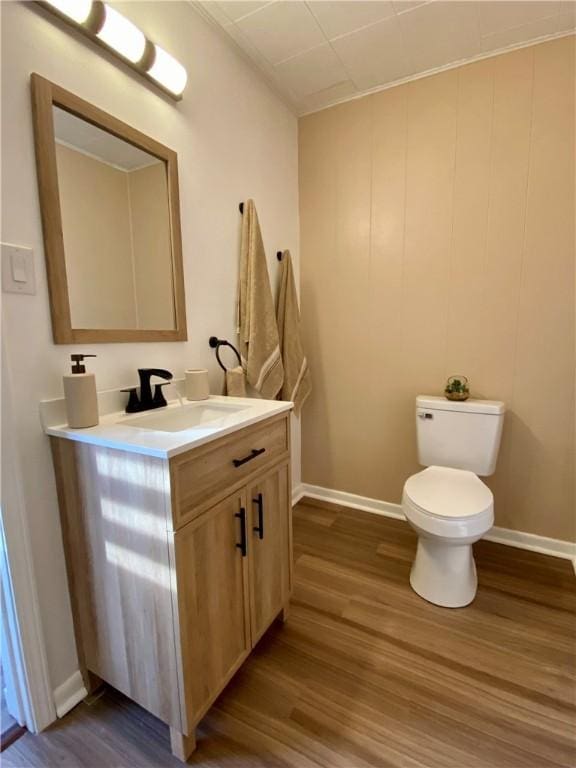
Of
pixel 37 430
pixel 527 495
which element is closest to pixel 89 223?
pixel 37 430

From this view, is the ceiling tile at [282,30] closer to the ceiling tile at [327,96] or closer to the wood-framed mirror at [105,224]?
the ceiling tile at [327,96]

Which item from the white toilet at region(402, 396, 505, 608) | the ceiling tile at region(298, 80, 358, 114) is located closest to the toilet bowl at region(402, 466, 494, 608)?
the white toilet at region(402, 396, 505, 608)

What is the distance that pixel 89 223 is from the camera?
45.5 inches

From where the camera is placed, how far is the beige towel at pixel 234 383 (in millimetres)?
1659

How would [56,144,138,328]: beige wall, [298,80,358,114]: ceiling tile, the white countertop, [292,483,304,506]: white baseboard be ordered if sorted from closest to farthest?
the white countertop → [56,144,138,328]: beige wall → [298,80,358,114]: ceiling tile → [292,483,304,506]: white baseboard

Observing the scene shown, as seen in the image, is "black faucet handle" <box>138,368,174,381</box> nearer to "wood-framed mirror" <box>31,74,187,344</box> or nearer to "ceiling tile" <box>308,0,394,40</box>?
"wood-framed mirror" <box>31,74,187,344</box>

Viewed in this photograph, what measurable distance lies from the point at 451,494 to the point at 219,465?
1080 mm

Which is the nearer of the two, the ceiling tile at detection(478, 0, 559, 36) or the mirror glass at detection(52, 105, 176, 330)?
the mirror glass at detection(52, 105, 176, 330)

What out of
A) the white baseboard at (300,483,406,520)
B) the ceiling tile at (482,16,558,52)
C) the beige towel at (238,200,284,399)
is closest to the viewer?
the ceiling tile at (482,16,558,52)

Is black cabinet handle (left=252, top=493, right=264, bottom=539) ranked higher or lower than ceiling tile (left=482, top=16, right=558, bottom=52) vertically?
lower

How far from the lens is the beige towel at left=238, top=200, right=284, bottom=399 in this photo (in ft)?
5.74

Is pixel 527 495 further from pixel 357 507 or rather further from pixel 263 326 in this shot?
pixel 263 326

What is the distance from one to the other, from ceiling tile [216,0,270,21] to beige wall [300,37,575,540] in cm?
75

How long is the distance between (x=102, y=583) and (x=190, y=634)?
307mm
